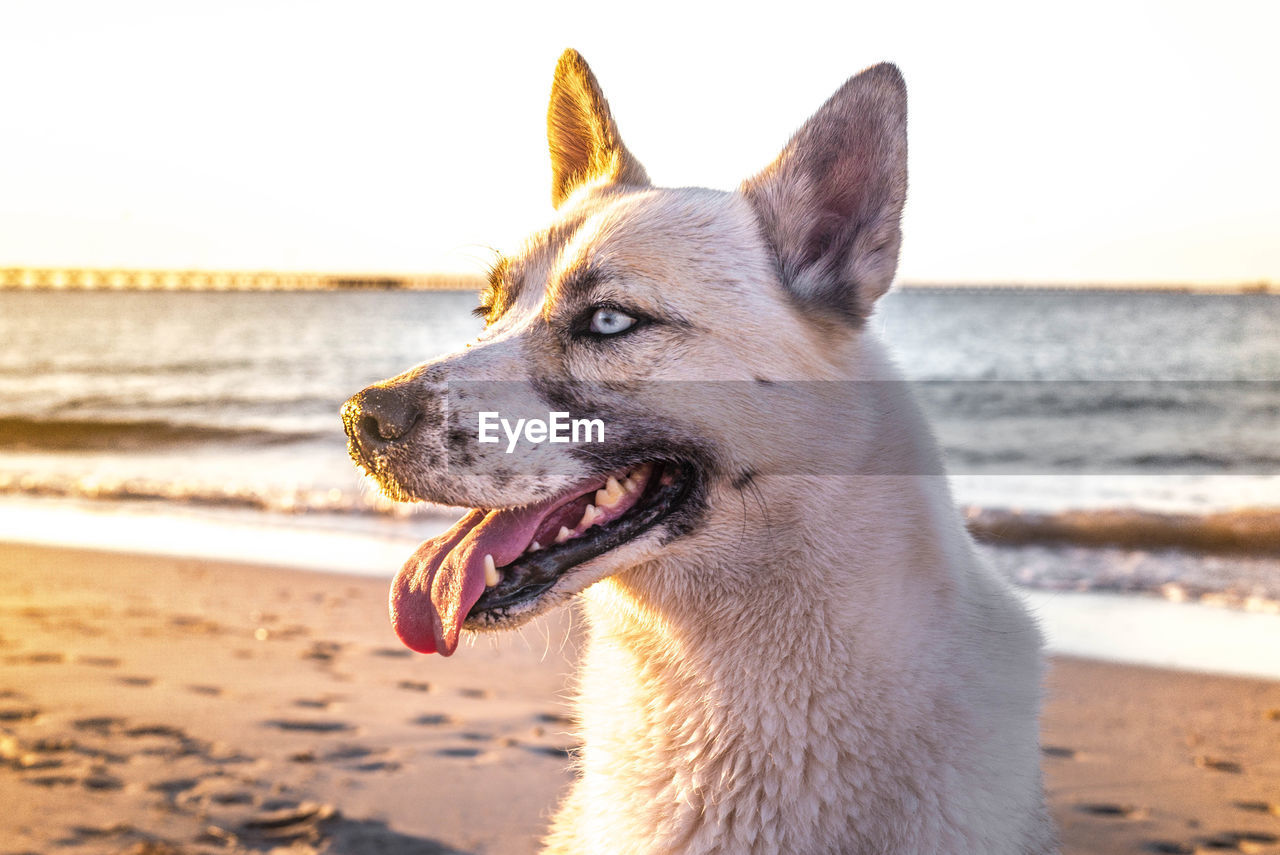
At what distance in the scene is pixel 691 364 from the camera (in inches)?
95.8

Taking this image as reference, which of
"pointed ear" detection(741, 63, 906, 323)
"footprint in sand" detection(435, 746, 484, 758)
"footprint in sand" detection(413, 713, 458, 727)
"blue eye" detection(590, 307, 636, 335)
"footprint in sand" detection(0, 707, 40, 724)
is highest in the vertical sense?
"pointed ear" detection(741, 63, 906, 323)

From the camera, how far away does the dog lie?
7.61ft

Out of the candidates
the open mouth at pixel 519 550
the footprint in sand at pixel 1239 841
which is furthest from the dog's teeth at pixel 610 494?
the footprint in sand at pixel 1239 841

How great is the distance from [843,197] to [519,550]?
47.0 inches

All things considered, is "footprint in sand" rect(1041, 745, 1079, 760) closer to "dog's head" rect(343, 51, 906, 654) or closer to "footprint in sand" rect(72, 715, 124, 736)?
"dog's head" rect(343, 51, 906, 654)

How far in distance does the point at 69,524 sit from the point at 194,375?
1854cm

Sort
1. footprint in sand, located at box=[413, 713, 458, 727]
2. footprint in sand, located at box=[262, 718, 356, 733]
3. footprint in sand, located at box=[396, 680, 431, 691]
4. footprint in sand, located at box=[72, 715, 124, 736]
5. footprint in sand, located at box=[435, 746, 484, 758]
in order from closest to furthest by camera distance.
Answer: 1. footprint in sand, located at box=[435, 746, 484, 758]
2. footprint in sand, located at box=[72, 715, 124, 736]
3. footprint in sand, located at box=[262, 718, 356, 733]
4. footprint in sand, located at box=[413, 713, 458, 727]
5. footprint in sand, located at box=[396, 680, 431, 691]

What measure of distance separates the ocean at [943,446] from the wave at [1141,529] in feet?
0.11

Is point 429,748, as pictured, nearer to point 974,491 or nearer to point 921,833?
point 921,833

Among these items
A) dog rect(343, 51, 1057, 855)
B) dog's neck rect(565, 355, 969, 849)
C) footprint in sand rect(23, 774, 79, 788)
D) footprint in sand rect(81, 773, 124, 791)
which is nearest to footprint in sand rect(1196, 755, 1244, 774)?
dog rect(343, 51, 1057, 855)

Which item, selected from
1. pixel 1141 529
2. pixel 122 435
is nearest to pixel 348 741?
pixel 1141 529

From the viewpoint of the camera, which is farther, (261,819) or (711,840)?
(261,819)

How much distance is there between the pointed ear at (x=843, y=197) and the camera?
243cm

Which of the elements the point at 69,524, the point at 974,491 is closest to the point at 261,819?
the point at 69,524
